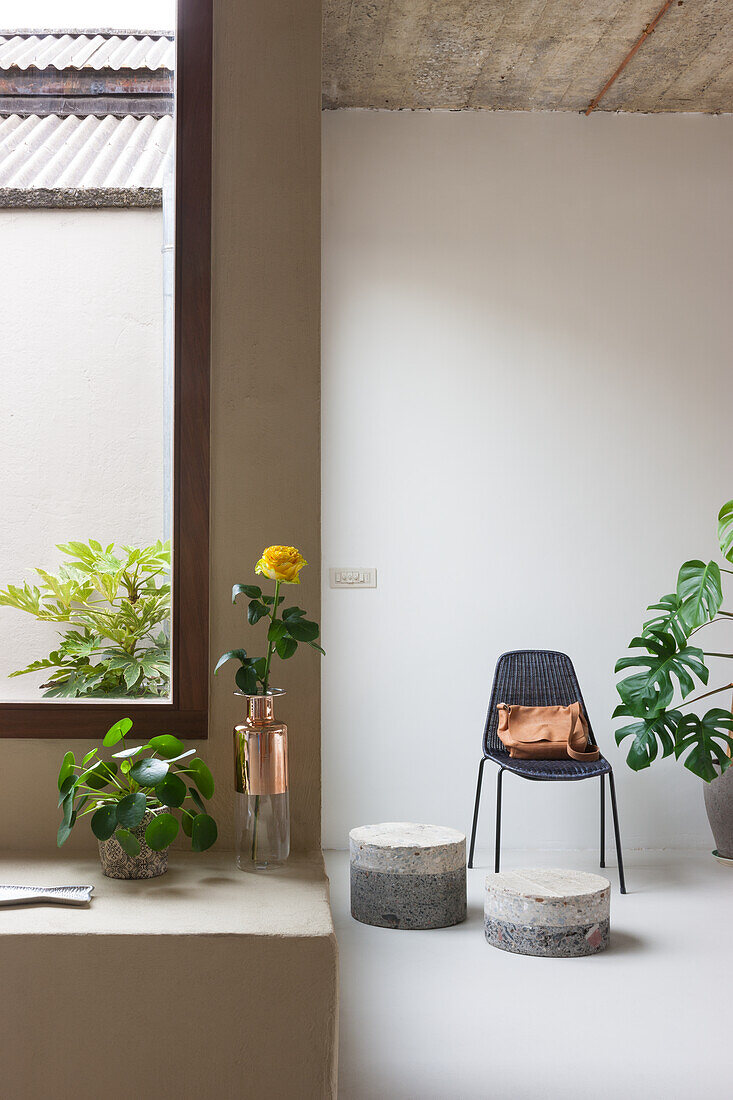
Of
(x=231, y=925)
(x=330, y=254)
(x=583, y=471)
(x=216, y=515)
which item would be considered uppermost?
(x=330, y=254)

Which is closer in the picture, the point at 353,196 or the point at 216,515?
the point at 216,515

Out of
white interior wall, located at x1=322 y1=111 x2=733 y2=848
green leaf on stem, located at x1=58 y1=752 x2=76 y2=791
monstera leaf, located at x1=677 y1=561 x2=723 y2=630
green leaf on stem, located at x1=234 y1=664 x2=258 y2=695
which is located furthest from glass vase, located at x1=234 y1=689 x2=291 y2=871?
white interior wall, located at x1=322 y1=111 x2=733 y2=848

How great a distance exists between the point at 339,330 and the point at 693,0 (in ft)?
5.45

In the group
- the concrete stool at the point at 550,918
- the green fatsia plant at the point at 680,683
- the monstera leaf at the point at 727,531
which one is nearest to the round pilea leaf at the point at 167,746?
the concrete stool at the point at 550,918

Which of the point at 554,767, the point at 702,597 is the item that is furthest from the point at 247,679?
the point at 702,597

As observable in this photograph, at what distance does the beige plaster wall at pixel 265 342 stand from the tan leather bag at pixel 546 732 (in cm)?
191

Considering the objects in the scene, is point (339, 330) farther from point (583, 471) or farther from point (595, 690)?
point (595, 690)

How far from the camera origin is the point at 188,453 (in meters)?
1.71

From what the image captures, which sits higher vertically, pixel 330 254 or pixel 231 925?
pixel 330 254

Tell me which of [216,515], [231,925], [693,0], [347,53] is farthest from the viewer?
[347,53]

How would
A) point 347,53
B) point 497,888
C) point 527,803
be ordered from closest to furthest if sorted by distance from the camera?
point 497,888 < point 347,53 < point 527,803

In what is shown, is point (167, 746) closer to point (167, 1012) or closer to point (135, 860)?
point (135, 860)

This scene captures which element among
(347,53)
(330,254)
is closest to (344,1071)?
(330,254)

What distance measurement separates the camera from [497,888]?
265cm
